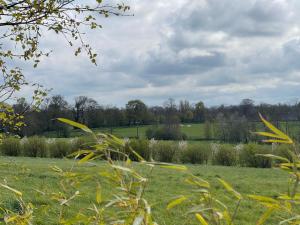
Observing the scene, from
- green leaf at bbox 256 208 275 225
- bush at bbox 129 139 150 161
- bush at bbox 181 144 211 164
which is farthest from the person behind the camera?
bush at bbox 129 139 150 161

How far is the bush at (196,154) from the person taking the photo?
3281 centimetres

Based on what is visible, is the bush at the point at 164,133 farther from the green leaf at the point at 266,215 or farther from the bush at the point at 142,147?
the green leaf at the point at 266,215

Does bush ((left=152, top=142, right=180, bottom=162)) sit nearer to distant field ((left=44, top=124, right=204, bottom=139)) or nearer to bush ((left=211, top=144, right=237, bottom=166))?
bush ((left=211, top=144, right=237, bottom=166))

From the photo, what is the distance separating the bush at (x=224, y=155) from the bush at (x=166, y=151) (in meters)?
2.88

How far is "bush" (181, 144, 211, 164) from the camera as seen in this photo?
3281 cm

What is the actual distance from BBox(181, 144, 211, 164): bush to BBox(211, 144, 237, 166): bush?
0.54m

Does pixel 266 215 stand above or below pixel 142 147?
above

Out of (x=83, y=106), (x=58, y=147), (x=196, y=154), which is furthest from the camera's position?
(x=83, y=106)

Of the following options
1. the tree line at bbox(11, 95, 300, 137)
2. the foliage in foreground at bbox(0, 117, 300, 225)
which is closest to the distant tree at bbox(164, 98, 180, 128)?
Result: the tree line at bbox(11, 95, 300, 137)

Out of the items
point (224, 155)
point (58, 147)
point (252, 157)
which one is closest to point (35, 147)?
point (58, 147)

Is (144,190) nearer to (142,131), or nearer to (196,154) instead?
(196,154)

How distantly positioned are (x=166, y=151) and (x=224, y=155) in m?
4.42

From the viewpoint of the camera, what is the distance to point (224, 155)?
107 ft

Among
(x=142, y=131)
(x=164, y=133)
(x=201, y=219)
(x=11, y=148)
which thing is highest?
(x=201, y=219)
